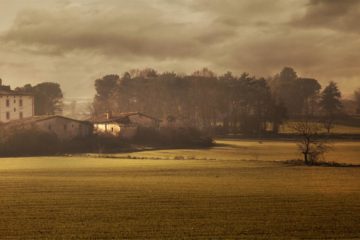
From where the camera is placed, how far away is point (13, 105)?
408 ft

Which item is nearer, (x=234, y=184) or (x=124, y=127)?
(x=234, y=184)

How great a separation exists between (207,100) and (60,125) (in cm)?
5134

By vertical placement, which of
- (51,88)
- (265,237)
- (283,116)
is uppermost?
(51,88)

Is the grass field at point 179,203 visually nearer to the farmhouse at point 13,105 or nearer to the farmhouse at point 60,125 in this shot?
the farmhouse at point 60,125

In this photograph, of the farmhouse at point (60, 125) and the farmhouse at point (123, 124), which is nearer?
the farmhouse at point (60, 125)

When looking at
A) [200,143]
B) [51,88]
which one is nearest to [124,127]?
[200,143]

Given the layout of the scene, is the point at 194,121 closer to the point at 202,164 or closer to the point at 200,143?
the point at 200,143

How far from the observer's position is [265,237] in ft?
71.0

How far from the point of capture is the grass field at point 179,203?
908 inches

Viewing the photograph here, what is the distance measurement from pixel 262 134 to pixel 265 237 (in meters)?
100.0

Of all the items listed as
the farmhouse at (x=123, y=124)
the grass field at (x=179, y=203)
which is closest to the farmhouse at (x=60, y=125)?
the farmhouse at (x=123, y=124)

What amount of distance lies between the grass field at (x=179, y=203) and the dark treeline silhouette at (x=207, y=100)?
69935 millimetres

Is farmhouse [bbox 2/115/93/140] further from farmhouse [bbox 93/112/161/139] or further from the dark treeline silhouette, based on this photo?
the dark treeline silhouette

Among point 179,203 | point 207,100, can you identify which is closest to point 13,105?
point 207,100
